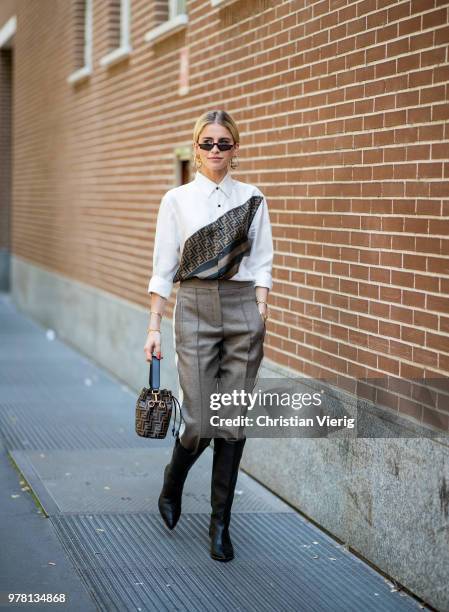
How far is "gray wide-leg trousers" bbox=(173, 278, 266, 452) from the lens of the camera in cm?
525

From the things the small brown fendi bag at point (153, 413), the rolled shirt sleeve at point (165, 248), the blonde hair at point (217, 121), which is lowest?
the small brown fendi bag at point (153, 413)

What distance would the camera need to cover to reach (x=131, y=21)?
36.5 ft

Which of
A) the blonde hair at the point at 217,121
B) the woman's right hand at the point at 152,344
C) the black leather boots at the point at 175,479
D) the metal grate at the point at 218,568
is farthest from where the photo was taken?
the black leather boots at the point at 175,479

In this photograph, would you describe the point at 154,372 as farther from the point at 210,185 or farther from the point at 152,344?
the point at 210,185

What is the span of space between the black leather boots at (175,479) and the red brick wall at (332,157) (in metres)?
0.90

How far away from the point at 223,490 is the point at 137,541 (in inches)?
24.5

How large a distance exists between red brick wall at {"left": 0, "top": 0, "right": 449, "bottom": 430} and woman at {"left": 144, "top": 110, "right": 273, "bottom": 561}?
1.93ft

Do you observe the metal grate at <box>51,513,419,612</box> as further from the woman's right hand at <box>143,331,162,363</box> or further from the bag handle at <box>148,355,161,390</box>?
the woman's right hand at <box>143,331,162,363</box>

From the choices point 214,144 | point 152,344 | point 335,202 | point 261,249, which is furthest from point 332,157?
point 152,344

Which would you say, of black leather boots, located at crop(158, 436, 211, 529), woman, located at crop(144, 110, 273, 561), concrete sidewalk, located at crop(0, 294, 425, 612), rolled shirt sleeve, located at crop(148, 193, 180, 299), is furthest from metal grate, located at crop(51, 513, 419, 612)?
rolled shirt sleeve, located at crop(148, 193, 180, 299)

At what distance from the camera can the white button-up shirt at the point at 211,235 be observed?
5.21 m

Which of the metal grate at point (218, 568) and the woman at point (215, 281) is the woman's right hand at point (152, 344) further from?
the metal grate at point (218, 568)

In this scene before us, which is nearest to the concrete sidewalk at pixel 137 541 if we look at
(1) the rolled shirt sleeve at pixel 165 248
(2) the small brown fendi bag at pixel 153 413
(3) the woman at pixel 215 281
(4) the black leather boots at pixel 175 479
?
(4) the black leather boots at pixel 175 479

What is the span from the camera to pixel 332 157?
6004mm
